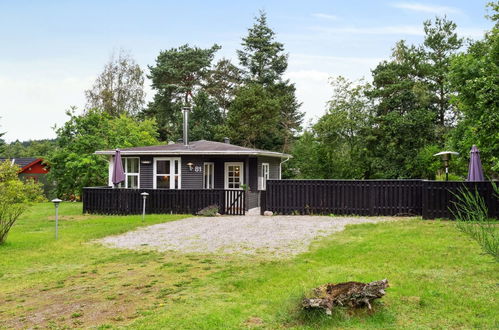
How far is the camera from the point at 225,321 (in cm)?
438

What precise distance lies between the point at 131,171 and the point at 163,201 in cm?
355

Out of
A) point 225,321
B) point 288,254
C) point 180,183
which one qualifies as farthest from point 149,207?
point 225,321

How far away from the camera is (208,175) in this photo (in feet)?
61.8

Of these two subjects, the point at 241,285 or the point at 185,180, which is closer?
the point at 241,285

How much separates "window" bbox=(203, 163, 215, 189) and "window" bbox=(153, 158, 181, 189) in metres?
1.13

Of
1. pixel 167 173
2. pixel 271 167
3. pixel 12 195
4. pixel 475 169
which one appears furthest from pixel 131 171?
pixel 475 169

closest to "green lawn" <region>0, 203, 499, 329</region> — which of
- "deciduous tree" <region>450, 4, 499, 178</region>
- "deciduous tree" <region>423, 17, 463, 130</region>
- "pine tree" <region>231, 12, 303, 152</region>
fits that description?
"deciduous tree" <region>450, 4, 499, 178</region>

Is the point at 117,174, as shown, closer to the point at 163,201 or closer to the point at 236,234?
the point at 163,201

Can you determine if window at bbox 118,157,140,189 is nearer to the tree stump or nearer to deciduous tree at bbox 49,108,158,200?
deciduous tree at bbox 49,108,158,200

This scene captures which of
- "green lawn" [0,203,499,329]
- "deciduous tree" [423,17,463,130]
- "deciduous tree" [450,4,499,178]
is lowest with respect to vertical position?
"green lawn" [0,203,499,329]

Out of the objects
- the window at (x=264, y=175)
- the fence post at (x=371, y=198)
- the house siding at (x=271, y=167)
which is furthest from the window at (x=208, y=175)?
the fence post at (x=371, y=198)

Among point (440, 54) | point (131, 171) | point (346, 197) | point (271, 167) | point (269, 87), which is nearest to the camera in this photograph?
point (346, 197)

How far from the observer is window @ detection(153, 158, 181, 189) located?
59.8 ft

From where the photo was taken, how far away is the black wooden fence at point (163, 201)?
1566 centimetres
